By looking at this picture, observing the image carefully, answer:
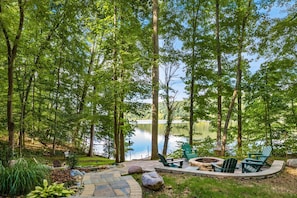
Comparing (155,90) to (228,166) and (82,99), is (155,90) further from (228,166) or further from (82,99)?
(82,99)

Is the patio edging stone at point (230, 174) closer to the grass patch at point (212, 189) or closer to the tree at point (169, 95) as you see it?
the grass patch at point (212, 189)

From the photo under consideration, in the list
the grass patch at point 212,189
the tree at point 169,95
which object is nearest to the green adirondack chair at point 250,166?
the grass patch at point 212,189

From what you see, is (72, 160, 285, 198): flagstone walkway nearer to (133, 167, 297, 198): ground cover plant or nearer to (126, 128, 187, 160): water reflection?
(133, 167, 297, 198): ground cover plant

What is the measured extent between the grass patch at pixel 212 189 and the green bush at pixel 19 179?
84.1 inches

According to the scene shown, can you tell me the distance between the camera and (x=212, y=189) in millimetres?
4453

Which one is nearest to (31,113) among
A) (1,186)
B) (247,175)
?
(1,186)

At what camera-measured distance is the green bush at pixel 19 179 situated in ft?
12.5

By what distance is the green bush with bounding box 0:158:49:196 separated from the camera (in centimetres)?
382

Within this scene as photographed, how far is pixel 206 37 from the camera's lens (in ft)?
33.7

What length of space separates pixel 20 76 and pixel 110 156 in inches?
300

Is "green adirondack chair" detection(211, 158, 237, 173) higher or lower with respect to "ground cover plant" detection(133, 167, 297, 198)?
higher

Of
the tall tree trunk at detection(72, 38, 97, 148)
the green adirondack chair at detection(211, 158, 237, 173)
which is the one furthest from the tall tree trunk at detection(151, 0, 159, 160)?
the tall tree trunk at detection(72, 38, 97, 148)

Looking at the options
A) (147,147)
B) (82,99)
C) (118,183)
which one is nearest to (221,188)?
(118,183)

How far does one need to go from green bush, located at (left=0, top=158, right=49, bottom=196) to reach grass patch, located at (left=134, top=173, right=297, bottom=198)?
2136mm
